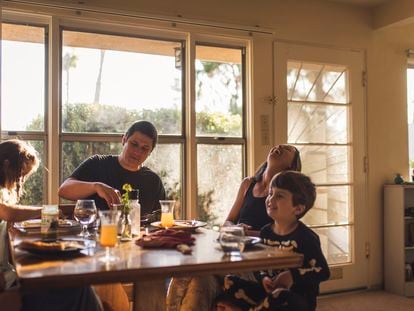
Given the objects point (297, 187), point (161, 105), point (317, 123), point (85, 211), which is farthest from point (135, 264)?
point (317, 123)

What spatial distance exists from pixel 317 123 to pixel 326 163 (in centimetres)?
35

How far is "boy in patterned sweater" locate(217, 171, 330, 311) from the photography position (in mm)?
1813

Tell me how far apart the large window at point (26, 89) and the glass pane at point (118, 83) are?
0.51ft

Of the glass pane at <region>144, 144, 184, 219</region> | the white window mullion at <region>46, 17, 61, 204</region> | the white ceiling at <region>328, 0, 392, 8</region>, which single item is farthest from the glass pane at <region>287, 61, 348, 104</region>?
the white window mullion at <region>46, 17, 61, 204</region>

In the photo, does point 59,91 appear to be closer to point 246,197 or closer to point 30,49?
point 30,49

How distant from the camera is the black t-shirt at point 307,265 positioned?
1.85 metres

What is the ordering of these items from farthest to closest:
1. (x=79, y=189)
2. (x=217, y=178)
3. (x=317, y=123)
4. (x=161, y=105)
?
(x=317, y=123), (x=217, y=178), (x=161, y=105), (x=79, y=189)

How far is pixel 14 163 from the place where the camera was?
211 cm

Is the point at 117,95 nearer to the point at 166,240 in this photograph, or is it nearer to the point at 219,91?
the point at 219,91

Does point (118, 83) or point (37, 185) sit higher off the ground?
point (118, 83)

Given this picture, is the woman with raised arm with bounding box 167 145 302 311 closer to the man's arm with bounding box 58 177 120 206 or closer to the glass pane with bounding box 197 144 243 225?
the man's arm with bounding box 58 177 120 206

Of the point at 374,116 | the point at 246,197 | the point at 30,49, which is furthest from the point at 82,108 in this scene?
the point at 374,116

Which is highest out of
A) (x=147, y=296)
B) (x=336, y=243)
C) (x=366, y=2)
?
(x=366, y=2)

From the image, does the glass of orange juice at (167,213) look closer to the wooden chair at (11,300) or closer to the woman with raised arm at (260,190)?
the woman with raised arm at (260,190)
